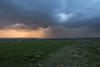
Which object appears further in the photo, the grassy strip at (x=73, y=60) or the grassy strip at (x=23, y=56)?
the grassy strip at (x=23, y=56)

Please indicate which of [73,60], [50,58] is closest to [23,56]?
[50,58]

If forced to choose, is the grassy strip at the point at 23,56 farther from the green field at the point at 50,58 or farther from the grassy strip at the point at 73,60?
the grassy strip at the point at 73,60

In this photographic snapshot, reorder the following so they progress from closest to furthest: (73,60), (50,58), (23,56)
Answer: (73,60) → (50,58) → (23,56)

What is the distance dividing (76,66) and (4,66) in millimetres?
8397

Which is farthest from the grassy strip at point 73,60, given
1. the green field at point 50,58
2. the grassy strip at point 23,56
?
the grassy strip at point 23,56

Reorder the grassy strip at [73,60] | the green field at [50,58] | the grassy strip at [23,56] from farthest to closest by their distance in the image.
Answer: the grassy strip at [23,56]
the green field at [50,58]
the grassy strip at [73,60]

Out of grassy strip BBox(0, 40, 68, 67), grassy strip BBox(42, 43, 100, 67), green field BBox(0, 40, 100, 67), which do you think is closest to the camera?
grassy strip BBox(42, 43, 100, 67)

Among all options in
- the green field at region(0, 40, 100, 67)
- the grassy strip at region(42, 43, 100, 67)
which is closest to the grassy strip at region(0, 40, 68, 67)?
the green field at region(0, 40, 100, 67)

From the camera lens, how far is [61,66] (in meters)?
6.54

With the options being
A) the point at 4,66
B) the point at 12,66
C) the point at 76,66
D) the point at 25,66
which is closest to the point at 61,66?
the point at 76,66

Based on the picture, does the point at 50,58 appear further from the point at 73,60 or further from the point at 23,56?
the point at 23,56

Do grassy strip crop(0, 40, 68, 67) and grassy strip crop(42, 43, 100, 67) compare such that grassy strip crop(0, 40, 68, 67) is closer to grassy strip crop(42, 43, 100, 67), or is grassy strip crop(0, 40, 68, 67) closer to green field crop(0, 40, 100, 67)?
green field crop(0, 40, 100, 67)

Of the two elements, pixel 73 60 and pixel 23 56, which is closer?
pixel 73 60

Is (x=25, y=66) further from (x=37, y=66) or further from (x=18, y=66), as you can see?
(x=37, y=66)
